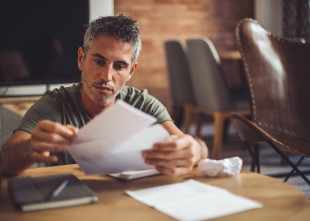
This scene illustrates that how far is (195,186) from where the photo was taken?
3.30ft

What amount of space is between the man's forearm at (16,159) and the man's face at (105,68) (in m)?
0.36

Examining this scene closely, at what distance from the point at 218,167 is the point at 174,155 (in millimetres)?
143

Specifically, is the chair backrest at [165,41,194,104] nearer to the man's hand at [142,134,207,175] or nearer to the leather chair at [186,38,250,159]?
the leather chair at [186,38,250,159]

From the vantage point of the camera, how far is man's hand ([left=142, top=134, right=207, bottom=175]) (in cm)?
97

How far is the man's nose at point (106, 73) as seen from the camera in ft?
4.50

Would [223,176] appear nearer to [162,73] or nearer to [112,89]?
[112,89]

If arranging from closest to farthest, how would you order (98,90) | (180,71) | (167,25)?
(98,90) < (180,71) < (167,25)

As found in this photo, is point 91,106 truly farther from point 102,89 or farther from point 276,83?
point 276,83

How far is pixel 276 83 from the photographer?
86.5 inches

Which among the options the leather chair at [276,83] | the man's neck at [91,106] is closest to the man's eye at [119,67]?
the man's neck at [91,106]

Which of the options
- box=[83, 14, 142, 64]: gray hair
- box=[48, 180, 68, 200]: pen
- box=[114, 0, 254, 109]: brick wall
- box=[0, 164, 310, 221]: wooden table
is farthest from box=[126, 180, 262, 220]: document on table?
box=[114, 0, 254, 109]: brick wall

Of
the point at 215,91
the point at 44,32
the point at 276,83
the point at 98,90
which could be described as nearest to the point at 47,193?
the point at 98,90

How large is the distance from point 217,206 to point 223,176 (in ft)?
0.80

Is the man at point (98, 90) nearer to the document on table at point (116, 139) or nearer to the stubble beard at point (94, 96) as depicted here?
the stubble beard at point (94, 96)
